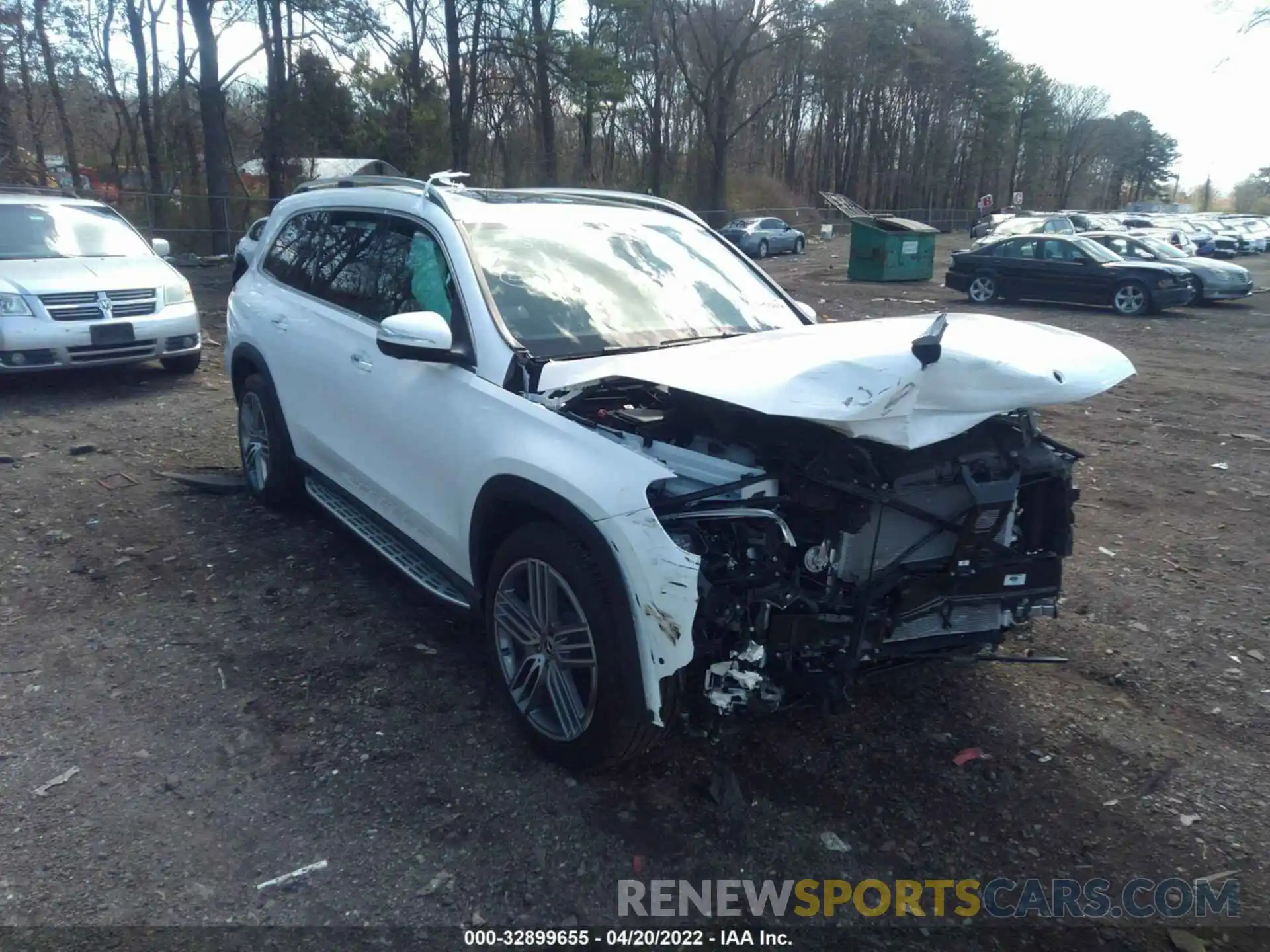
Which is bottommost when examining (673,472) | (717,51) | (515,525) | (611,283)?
(515,525)

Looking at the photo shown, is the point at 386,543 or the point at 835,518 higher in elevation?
the point at 835,518

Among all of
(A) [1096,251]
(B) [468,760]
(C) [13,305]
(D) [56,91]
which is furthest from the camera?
(D) [56,91]

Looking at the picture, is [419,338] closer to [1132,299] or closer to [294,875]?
[294,875]

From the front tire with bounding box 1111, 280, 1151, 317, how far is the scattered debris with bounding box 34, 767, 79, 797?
1896cm

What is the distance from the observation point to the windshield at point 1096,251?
18.8 m

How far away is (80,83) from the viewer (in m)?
35.8

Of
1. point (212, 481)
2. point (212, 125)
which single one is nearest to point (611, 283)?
point (212, 481)

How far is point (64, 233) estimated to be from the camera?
390 inches

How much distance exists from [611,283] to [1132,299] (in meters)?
17.0

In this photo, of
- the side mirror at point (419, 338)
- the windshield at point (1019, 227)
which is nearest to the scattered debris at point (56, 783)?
the side mirror at point (419, 338)

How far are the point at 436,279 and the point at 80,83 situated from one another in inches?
1555

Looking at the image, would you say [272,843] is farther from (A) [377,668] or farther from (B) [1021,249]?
(B) [1021,249]

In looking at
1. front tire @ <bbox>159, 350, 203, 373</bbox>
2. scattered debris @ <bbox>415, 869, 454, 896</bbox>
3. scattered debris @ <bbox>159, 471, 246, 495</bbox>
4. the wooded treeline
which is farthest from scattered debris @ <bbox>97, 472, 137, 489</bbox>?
the wooded treeline

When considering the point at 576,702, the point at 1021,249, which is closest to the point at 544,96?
the point at 1021,249
